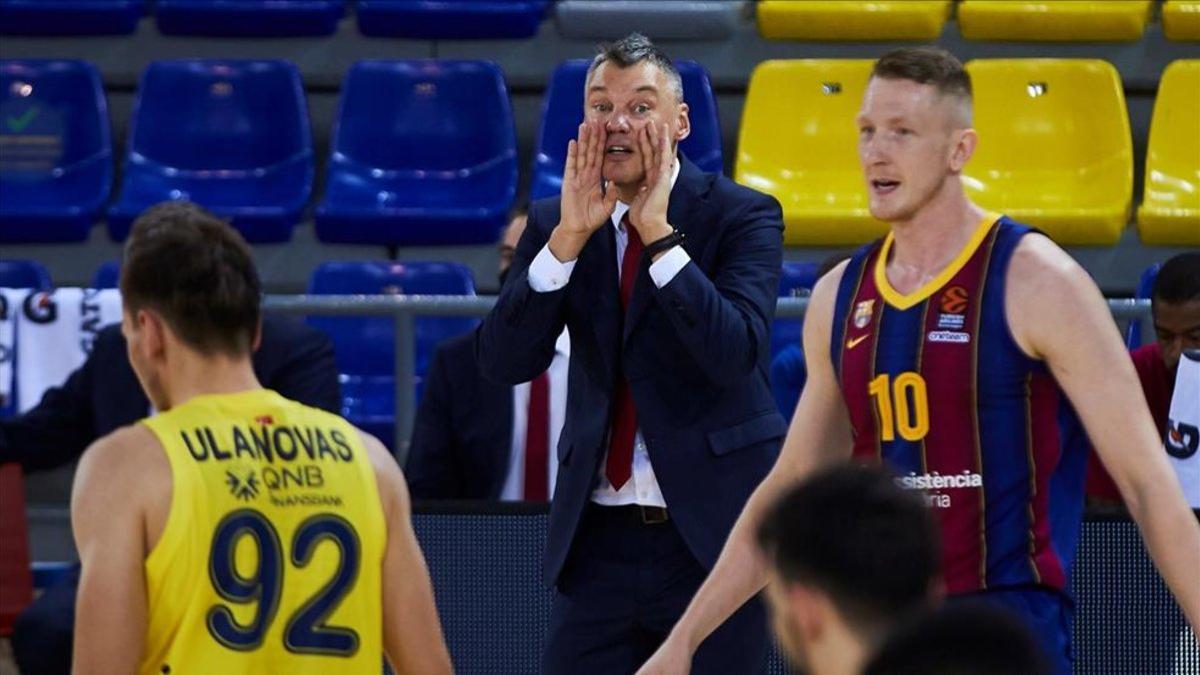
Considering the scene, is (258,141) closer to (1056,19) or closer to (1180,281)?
(1056,19)

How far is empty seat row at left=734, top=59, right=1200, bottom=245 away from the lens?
9367 mm

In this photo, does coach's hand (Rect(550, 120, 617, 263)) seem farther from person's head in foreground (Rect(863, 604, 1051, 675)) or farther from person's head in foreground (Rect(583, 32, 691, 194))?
person's head in foreground (Rect(863, 604, 1051, 675))

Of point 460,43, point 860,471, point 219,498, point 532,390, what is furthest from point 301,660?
point 460,43

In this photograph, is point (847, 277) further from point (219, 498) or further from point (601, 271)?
point (219, 498)

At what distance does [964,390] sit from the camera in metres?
4.12

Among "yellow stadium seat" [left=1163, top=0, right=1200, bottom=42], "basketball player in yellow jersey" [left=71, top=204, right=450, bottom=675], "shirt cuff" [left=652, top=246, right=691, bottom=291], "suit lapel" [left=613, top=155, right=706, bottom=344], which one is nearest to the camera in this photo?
"basketball player in yellow jersey" [left=71, top=204, right=450, bottom=675]

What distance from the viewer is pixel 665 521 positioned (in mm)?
4934

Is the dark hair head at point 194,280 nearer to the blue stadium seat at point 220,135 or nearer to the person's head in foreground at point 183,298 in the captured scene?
the person's head in foreground at point 183,298

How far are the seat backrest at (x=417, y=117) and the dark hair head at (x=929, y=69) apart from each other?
579 centimetres

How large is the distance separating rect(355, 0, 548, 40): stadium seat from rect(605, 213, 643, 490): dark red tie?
16.5ft

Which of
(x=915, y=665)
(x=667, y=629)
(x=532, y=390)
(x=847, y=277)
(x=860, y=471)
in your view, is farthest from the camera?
(x=532, y=390)

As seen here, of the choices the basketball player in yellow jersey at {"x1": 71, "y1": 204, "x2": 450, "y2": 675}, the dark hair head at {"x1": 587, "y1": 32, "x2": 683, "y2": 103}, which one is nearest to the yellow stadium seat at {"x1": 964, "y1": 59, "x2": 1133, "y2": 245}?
the dark hair head at {"x1": 587, "y1": 32, "x2": 683, "y2": 103}

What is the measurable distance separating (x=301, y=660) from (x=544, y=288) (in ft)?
5.26

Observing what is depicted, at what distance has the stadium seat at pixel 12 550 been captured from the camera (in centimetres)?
628
